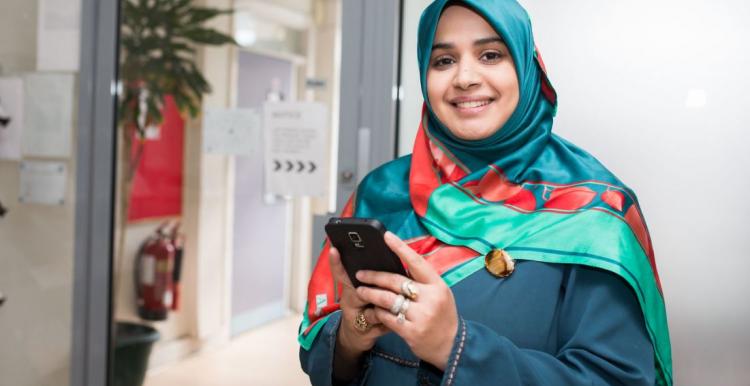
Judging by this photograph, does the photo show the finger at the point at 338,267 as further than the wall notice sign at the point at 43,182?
No

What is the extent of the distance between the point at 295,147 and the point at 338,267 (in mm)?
916

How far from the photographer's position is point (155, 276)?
1.96 meters

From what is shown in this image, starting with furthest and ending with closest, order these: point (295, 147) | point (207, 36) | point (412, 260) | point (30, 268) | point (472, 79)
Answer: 1. point (30, 268)
2. point (207, 36)
3. point (295, 147)
4. point (472, 79)
5. point (412, 260)

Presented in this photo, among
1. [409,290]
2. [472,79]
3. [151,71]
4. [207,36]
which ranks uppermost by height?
[207,36]

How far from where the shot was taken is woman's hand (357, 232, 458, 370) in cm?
80

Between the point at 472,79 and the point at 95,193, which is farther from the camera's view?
the point at 95,193

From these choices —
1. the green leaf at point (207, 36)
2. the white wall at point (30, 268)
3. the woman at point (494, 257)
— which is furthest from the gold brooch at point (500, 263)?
the white wall at point (30, 268)

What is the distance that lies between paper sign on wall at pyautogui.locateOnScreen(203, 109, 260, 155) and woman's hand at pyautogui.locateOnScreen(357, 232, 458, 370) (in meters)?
1.07

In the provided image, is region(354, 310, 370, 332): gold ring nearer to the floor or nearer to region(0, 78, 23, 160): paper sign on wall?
the floor

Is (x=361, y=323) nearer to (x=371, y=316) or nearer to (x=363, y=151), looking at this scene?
(x=371, y=316)

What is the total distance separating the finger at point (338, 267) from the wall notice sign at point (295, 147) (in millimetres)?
843

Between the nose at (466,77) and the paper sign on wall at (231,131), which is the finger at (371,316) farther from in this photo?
the paper sign on wall at (231,131)

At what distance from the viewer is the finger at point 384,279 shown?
0.82 meters

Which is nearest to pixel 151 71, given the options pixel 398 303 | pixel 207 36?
pixel 207 36
